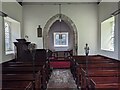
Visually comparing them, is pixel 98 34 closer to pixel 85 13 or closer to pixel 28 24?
pixel 85 13

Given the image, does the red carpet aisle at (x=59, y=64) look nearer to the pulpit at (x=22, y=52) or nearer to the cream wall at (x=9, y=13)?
the cream wall at (x=9, y=13)

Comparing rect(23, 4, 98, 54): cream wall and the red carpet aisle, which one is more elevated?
rect(23, 4, 98, 54): cream wall

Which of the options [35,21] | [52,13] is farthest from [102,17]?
[35,21]

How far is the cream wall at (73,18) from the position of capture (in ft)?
32.2

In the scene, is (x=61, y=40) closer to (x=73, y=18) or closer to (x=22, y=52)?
(x=73, y=18)

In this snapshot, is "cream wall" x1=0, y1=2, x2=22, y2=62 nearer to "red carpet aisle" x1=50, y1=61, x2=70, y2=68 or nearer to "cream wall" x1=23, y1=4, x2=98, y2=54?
"cream wall" x1=23, y1=4, x2=98, y2=54

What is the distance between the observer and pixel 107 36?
8.86 meters

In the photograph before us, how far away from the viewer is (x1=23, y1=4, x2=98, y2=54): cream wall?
9.83 metres

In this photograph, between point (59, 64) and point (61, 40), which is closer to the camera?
point (59, 64)

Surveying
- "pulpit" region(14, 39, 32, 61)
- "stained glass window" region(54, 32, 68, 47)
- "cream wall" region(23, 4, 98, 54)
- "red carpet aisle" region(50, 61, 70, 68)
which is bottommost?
"red carpet aisle" region(50, 61, 70, 68)

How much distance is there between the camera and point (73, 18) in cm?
986

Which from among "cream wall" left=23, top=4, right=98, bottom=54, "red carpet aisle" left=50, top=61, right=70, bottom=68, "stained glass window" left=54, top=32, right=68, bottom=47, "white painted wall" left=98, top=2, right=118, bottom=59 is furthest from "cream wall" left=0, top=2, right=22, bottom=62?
"stained glass window" left=54, top=32, right=68, bottom=47

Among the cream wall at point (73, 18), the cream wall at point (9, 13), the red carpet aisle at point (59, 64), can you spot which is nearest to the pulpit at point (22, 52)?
the cream wall at point (9, 13)

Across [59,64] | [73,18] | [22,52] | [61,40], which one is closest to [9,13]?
[22,52]
